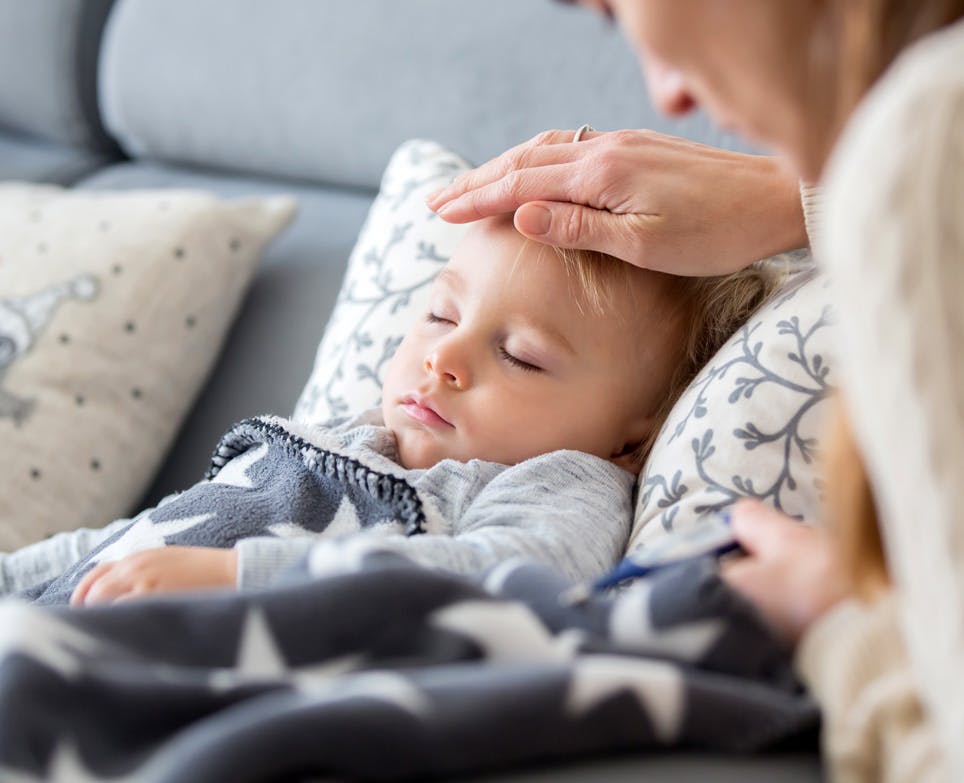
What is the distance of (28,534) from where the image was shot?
139 cm

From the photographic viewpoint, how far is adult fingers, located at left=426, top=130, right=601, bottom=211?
108 cm

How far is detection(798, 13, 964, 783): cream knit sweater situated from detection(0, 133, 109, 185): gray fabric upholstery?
6.03 feet

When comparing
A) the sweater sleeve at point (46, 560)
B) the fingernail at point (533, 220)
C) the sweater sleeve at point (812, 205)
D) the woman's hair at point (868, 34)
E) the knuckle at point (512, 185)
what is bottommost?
the sweater sleeve at point (46, 560)

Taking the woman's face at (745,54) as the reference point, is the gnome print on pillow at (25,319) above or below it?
below

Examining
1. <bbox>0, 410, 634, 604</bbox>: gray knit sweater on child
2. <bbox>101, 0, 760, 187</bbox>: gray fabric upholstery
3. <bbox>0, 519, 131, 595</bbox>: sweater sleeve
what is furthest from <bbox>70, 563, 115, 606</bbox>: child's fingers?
<bbox>101, 0, 760, 187</bbox>: gray fabric upholstery

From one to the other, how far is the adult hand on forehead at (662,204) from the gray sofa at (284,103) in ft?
1.14

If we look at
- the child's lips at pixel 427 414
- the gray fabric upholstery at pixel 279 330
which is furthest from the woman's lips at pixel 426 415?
the gray fabric upholstery at pixel 279 330

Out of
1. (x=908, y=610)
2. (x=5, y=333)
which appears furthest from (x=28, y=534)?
(x=908, y=610)

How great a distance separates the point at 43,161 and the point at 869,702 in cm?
193

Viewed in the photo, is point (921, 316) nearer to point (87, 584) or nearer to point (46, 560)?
point (87, 584)

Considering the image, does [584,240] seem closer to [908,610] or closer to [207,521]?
[207,521]

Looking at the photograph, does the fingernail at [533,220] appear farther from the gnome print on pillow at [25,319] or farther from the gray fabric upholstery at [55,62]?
the gray fabric upholstery at [55,62]

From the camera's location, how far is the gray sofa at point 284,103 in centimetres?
157

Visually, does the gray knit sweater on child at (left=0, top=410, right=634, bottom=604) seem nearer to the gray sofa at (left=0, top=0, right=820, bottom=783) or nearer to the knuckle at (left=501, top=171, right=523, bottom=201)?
the knuckle at (left=501, top=171, right=523, bottom=201)
